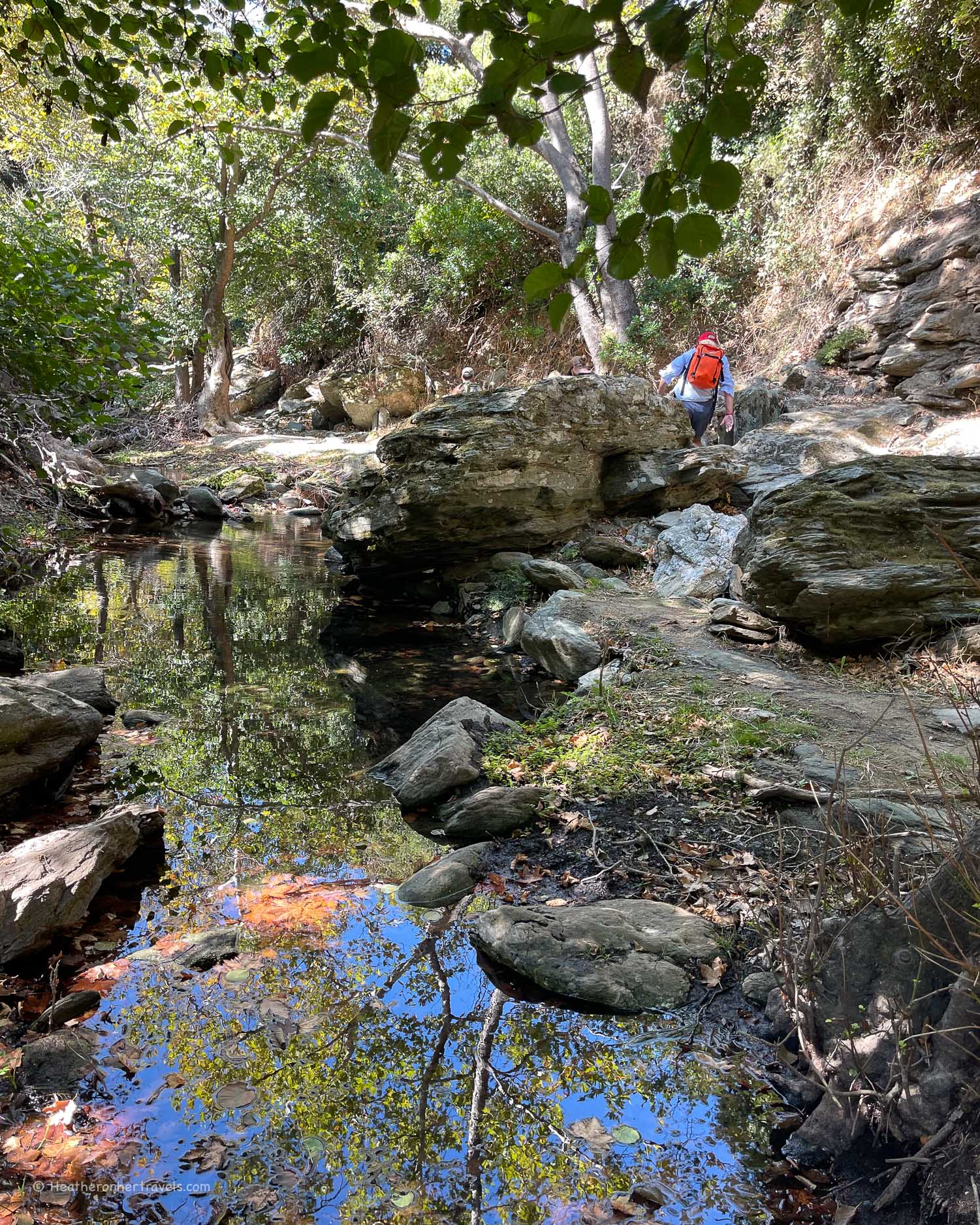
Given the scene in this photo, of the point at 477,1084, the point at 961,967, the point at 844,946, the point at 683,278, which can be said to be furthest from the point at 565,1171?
the point at 683,278

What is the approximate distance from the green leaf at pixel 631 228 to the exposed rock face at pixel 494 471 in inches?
306

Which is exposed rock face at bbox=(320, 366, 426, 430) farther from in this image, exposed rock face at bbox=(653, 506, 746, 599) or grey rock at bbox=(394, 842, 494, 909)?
grey rock at bbox=(394, 842, 494, 909)

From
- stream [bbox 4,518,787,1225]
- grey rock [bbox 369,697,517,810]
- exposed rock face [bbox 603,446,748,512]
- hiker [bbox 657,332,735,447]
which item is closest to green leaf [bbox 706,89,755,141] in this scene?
stream [bbox 4,518,787,1225]

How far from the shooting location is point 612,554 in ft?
31.8

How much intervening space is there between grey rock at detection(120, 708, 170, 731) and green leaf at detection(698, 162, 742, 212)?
544 centimetres

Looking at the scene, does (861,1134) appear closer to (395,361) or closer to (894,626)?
(894,626)

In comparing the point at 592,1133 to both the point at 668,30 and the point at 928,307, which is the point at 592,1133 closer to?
the point at 668,30

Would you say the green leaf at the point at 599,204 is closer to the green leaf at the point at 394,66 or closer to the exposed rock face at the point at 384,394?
the green leaf at the point at 394,66

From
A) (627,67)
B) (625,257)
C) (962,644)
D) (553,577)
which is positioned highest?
(627,67)

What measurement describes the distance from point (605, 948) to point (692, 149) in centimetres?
285

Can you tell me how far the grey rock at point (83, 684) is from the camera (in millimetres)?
5703

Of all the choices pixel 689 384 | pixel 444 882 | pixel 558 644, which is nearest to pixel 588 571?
pixel 558 644

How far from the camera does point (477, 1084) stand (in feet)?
8.89

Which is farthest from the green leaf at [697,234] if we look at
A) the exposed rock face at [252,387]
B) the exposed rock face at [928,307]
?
the exposed rock face at [252,387]
